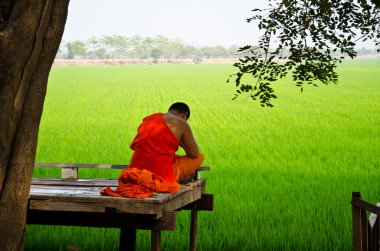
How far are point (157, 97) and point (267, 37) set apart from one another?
122 ft

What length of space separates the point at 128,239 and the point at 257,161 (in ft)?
35.2

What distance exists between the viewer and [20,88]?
5.24 metres

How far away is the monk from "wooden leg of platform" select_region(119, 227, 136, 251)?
0.76m

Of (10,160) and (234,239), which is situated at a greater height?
(10,160)

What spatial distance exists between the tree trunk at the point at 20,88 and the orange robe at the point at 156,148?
1821 millimetres

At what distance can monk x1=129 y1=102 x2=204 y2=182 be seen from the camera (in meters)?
7.11

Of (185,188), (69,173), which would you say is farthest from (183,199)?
(69,173)

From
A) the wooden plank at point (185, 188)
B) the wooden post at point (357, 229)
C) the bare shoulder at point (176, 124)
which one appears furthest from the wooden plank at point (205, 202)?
the wooden post at point (357, 229)

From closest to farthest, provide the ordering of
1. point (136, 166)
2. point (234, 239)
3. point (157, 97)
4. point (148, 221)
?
point (148, 221)
point (136, 166)
point (234, 239)
point (157, 97)

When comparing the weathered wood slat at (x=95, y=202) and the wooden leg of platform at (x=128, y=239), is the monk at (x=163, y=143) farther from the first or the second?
the wooden leg of platform at (x=128, y=239)

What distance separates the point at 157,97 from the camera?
46.0 metres

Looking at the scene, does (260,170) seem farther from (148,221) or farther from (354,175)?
(148,221)

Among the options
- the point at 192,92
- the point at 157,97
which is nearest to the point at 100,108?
the point at 157,97

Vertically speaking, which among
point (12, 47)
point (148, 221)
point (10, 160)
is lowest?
point (148, 221)
